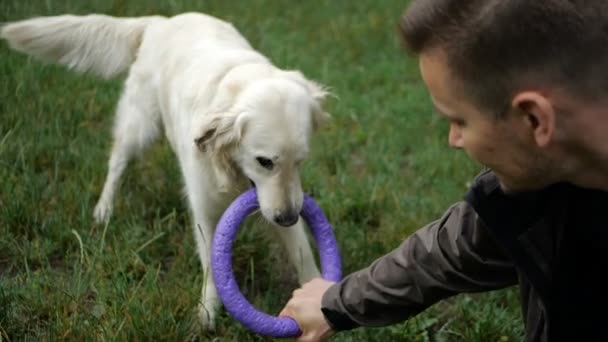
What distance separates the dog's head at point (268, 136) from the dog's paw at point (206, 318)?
40 centimetres

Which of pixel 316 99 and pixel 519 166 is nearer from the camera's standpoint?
pixel 519 166

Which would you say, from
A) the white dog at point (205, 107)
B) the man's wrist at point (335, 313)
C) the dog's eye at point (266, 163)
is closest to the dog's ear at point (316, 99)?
the white dog at point (205, 107)

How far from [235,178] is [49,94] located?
185 centimetres

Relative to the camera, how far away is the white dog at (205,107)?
9.39 ft

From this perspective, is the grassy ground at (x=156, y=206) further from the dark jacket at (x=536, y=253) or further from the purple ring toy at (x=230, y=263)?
the dark jacket at (x=536, y=253)

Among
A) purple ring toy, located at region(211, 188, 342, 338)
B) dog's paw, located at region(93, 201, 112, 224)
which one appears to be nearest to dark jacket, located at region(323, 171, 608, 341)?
purple ring toy, located at region(211, 188, 342, 338)

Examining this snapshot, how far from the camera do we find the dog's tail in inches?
161

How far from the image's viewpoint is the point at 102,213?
359 cm

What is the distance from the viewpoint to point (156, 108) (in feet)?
12.8

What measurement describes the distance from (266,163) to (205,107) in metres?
0.40

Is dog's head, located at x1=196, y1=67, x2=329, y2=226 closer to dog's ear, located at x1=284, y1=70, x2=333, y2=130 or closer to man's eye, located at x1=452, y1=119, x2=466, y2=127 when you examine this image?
dog's ear, located at x1=284, y1=70, x2=333, y2=130

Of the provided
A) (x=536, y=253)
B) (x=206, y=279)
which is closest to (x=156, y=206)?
(x=206, y=279)

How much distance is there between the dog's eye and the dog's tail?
1519 millimetres

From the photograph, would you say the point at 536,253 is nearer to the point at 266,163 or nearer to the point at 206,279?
the point at 266,163
